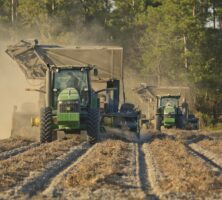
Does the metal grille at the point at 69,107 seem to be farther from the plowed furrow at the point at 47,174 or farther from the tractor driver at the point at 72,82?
the plowed furrow at the point at 47,174

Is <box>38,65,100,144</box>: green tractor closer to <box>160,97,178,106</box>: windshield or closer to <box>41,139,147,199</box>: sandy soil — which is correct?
<box>41,139,147,199</box>: sandy soil

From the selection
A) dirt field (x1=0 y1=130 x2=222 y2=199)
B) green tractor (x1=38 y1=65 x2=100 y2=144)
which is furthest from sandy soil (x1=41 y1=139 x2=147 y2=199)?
green tractor (x1=38 y1=65 x2=100 y2=144)

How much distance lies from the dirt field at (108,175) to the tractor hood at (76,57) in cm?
735

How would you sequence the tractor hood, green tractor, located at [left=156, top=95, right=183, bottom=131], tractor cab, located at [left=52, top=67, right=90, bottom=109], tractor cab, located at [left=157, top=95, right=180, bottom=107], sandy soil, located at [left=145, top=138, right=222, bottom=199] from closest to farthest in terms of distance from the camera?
1. sandy soil, located at [left=145, top=138, right=222, bottom=199]
2. tractor cab, located at [left=52, top=67, right=90, bottom=109]
3. the tractor hood
4. green tractor, located at [left=156, top=95, right=183, bottom=131]
5. tractor cab, located at [left=157, top=95, right=180, bottom=107]

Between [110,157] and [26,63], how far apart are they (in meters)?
10.4

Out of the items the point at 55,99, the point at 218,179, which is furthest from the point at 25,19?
the point at 218,179

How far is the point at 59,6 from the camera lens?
168 ft

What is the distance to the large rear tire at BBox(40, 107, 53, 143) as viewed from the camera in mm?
18703

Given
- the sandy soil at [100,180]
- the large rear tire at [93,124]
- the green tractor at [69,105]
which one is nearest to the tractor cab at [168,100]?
the green tractor at [69,105]

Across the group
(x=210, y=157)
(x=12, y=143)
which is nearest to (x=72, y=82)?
(x=12, y=143)

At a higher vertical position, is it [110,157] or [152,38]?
[152,38]

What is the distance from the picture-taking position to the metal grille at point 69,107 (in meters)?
18.5

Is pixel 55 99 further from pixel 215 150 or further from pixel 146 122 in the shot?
pixel 146 122

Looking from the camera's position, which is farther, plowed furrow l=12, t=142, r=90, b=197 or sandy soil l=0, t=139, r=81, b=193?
sandy soil l=0, t=139, r=81, b=193
